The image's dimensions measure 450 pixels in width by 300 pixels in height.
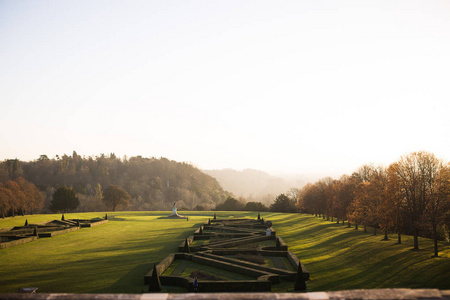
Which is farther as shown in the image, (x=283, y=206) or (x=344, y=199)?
(x=283, y=206)

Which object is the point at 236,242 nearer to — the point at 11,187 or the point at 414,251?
the point at 414,251

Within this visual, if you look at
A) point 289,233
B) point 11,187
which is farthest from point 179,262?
point 11,187

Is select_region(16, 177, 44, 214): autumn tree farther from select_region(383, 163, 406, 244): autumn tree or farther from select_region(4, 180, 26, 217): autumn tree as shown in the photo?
select_region(383, 163, 406, 244): autumn tree

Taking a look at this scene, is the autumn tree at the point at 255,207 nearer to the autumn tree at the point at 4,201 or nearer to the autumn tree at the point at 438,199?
the autumn tree at the point at 4,201

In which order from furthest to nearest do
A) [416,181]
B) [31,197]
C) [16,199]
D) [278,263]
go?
[31,197] < [16,199] < [416,181] < [278,263]

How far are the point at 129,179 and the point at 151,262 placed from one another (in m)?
148

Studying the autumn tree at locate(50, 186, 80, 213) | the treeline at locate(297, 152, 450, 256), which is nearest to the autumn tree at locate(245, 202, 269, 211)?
the autumn tree at locate(50, 186, 80, 213)

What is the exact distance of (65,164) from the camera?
155m

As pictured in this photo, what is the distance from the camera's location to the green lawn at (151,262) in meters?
18.7

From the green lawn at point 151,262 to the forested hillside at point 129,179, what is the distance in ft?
297

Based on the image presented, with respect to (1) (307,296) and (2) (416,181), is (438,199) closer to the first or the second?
(2) (416,181)

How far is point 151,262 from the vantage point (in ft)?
82.4

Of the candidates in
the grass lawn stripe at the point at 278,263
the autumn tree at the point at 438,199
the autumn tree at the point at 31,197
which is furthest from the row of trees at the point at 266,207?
the grass lawn stripe at the point at 278,263

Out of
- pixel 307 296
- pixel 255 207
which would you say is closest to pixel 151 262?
pixel 307 296
